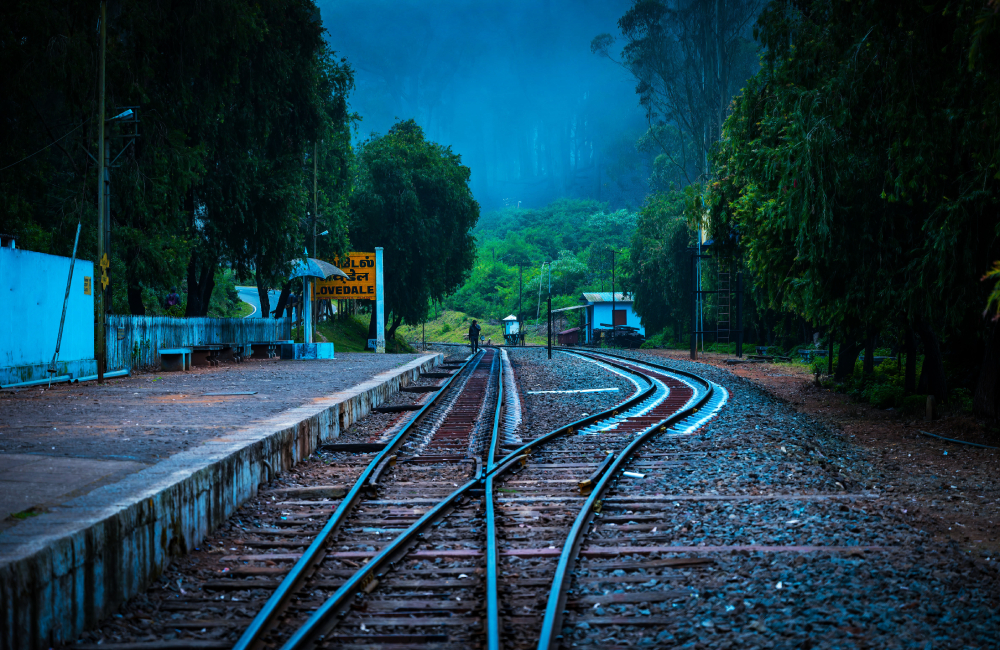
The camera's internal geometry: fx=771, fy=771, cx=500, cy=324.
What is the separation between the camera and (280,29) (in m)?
26.3

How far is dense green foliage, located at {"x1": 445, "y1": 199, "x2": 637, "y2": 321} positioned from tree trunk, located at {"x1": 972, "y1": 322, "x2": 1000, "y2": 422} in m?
53.1

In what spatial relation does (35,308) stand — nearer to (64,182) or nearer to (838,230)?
(64,182)

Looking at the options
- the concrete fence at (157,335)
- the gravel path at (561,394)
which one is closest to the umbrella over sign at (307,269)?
the concrete fence at (157,335)

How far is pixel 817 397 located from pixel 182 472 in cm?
1603

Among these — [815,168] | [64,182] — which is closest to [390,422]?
[815,168]

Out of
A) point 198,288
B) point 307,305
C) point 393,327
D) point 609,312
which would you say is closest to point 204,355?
point 307,305

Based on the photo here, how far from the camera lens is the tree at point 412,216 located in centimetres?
4881

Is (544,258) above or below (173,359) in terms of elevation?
above

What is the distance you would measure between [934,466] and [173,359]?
67.8 feet

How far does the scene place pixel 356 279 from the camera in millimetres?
40094

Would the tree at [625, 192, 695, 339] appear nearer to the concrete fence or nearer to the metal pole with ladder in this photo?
the metal pole with ladder

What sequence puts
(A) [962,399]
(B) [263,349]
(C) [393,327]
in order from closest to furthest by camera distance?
1. (A) [962,399]
2. (B) [263,349]
3. (C) [393,327]

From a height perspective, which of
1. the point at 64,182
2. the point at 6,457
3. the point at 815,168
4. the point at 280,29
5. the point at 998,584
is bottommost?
the point at 998,584

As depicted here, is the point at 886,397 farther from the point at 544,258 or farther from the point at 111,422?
the point at 544,258
